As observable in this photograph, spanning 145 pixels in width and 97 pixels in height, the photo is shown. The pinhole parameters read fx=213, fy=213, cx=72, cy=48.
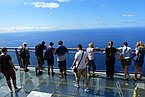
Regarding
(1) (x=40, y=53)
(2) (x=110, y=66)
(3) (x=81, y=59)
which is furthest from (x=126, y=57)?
(1) (x=40, y=53)

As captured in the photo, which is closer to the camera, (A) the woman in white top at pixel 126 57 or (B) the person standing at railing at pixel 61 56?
(A) the woman in white top at pixel 126 57

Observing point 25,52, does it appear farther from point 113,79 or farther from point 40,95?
point 113,79

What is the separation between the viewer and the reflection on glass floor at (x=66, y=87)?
7180mm

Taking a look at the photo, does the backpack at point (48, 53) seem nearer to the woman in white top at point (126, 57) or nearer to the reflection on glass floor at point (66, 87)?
the reflection on glass floor at point (66, 87)

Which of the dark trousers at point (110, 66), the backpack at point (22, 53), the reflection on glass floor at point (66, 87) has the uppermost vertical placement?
the backpack at point (22, 53)

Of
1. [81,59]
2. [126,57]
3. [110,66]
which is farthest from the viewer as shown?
[110,66]

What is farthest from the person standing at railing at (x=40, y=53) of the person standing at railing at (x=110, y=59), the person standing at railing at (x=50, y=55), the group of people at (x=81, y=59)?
the person standing at railing at (x=110, y=59)

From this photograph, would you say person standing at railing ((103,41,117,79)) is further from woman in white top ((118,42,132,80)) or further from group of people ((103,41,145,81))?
woman in white top ((118,42,132,80))

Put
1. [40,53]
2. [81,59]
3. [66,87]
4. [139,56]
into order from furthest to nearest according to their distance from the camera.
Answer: [40,53] → [139,56] → [66,87] → [81,59]

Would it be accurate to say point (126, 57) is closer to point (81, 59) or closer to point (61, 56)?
point (81, 59)

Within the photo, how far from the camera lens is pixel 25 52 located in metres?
9.74

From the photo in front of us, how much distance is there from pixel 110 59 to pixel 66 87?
2063 millimetres

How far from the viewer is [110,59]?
27.5 feet

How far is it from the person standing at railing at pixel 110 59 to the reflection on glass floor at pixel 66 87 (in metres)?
0.28
